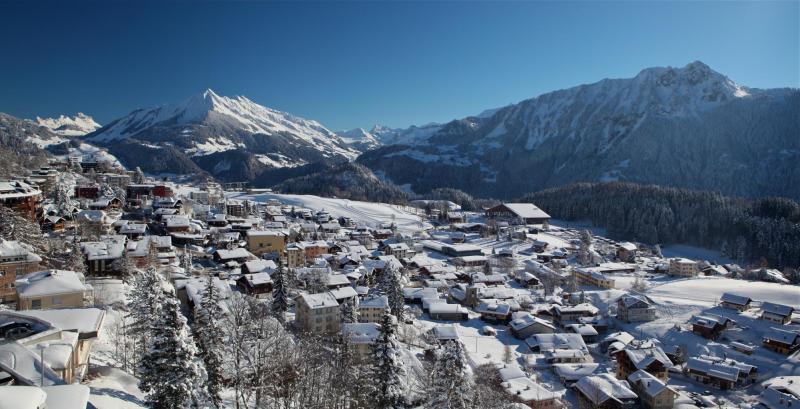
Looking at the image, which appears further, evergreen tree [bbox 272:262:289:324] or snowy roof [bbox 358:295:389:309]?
snowy roof [bbox 358:295:389:309]

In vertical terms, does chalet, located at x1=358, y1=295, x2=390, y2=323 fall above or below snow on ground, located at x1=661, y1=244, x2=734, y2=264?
above

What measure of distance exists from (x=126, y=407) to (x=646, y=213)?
377ft

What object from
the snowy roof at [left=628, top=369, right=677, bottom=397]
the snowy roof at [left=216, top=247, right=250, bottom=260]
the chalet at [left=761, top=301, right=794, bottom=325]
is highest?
the snowy roof at [left=216, top=247, right=250, bottom=260]

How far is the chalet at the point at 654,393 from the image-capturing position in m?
29.7

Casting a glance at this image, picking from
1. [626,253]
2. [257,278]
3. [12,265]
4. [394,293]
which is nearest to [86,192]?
[257,278]

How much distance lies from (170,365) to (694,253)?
10668 cm

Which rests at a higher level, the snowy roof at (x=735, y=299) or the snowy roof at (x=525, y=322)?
the snowy roof at (x=735, y=299)

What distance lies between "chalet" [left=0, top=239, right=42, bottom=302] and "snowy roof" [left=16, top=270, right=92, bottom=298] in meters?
4.60

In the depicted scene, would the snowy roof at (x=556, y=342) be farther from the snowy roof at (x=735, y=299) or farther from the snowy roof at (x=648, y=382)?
the snowy roof at (x=735, y=299)

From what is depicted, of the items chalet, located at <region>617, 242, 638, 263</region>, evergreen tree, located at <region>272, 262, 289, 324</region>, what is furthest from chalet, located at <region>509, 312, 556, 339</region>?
chalet, located at <region>617, 242, 638, 263</region>

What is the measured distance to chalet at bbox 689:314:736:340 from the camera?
41438mm

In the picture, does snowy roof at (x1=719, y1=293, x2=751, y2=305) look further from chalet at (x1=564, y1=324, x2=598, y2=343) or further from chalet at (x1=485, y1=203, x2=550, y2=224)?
chalet at (x1=485, y1=203, x2=550, y2=224)

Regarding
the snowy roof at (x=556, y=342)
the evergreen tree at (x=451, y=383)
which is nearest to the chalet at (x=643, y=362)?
the snowy roof at (x=556, y=342)

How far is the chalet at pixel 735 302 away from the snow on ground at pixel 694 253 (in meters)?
46.0
